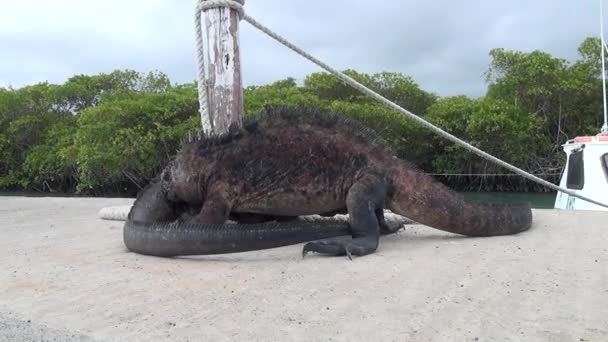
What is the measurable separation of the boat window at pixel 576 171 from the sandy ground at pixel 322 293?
6.63 meters

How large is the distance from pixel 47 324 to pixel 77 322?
0.42 feet

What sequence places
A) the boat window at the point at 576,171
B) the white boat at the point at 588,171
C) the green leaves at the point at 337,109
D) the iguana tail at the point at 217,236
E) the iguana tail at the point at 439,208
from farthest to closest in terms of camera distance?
1. the green leaves at the point at 337,109
2. the boat window at the point at 576,171
3. the white boat at the point at 588,171
4. the iguana tail at the point at 439,208
5. the iguana tail at the point at 217,236

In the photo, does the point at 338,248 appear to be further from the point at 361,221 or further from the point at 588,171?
the point at 588,171

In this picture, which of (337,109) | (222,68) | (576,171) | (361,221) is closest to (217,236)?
(361,221)

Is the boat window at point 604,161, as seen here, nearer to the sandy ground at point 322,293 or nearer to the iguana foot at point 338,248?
the sandy ground at point 322,293

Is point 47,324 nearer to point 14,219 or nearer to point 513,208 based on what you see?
point 513,208

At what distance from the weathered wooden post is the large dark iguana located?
77 centimetres

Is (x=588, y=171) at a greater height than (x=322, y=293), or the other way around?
(x=588, y=171)

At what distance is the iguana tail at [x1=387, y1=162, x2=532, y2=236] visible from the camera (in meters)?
4.31

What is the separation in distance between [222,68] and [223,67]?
0.01m

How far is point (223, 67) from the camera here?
5.23 m

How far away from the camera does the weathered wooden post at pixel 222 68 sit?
5.17 metres

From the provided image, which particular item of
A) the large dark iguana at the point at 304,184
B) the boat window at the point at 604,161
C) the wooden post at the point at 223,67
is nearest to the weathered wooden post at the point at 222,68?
the wooden post at the point at 223,67

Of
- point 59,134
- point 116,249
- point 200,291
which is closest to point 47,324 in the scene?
point 200,291
